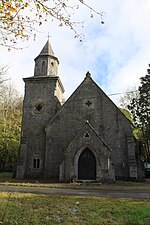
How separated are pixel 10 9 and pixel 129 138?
1981 cm

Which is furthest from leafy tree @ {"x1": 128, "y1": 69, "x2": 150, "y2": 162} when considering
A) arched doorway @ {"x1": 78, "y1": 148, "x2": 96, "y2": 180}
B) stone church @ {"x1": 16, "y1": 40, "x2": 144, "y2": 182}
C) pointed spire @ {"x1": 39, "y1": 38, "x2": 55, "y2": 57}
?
pointed spire @ {"x1": 39, "y1": 38, "x2": 55, "y2": 57}

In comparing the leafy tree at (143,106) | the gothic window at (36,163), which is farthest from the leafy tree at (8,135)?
the leafy tree at (143,106)

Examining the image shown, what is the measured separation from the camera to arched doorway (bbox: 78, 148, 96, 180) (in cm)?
2047

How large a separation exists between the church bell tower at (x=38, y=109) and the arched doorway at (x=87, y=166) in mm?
5225

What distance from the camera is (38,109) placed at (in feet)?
88.9

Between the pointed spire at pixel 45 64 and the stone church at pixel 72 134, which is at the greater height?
the pointed spire at pixel 45 64

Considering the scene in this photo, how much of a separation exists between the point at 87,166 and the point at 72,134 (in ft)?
15.4

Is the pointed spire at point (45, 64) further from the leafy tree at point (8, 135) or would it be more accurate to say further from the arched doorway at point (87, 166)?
the arched doorway at point (87, 166)

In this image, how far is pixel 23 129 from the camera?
2616 centimetres

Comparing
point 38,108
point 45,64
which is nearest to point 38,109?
point 38,108

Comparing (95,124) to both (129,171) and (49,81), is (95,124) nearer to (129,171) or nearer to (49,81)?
(129,171)

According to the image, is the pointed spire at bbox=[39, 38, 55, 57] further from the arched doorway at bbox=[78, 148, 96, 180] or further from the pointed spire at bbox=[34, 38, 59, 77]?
the arched doorway at bbox=[78, 148, 96, 180]

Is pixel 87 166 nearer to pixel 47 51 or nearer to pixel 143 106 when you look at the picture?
pixel 143 106

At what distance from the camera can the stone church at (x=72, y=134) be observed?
20.7 m
